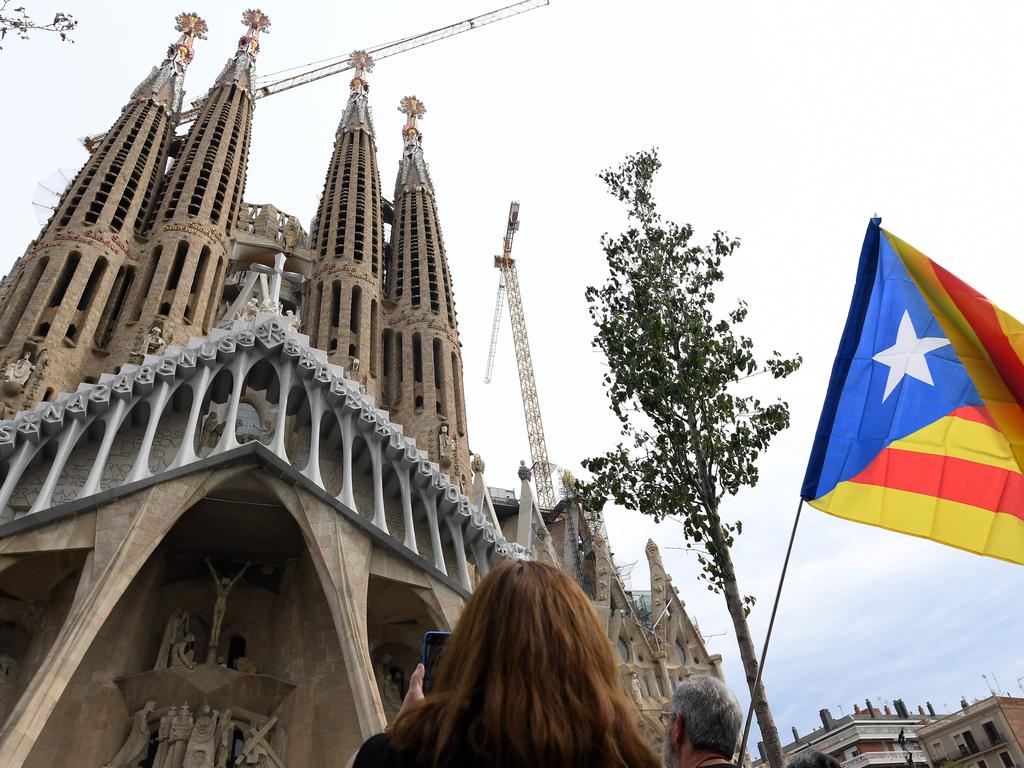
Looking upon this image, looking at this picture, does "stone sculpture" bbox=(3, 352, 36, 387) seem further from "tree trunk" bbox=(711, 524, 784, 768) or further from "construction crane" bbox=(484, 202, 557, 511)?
"construction crane" bbox=(484, 202, 557, 511)

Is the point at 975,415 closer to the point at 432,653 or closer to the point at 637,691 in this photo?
the point at 432,653

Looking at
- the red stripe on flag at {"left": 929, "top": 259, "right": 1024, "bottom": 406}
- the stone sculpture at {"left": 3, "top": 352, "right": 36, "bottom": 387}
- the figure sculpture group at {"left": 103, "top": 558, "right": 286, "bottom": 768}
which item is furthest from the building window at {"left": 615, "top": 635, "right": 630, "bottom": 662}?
the red stripe on flag at {"left": 929, "top": 259, "right": 1024, "bottom": 406}

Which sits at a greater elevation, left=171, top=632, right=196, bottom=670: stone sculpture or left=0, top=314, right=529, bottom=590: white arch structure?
left=0, top=314, right=529, bottom=590: white arch structure

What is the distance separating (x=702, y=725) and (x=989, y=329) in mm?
4066

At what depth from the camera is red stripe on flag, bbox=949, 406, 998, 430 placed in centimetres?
503

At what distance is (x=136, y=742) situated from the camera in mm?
13125

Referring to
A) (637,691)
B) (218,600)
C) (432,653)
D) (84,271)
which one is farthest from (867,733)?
(432,653)

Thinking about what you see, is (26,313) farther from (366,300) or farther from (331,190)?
(331,190)

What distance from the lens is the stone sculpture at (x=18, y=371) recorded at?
15.0 m

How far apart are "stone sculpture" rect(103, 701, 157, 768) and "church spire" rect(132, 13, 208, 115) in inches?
808

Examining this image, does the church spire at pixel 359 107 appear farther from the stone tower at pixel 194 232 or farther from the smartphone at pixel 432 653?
the smartphone at pixel 432 653

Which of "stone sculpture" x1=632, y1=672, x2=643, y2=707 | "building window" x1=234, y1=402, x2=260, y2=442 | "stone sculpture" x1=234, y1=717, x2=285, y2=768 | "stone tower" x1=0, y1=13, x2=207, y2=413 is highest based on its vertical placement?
"stone tower" x1=0, y1=13, x2=207, y2=413

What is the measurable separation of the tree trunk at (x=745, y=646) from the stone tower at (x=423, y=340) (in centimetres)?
1287

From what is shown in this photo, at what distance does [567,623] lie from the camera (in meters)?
1.50
